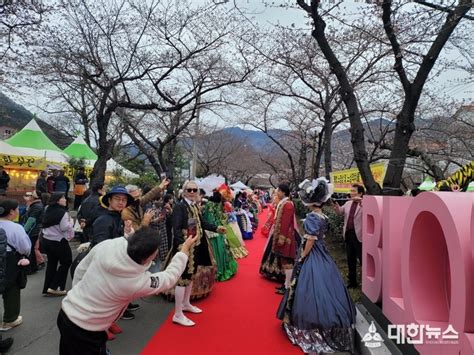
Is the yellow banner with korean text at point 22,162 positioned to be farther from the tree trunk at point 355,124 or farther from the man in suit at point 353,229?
the man in suit at point 353,229

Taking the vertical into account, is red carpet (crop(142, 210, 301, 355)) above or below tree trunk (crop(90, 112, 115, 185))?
below

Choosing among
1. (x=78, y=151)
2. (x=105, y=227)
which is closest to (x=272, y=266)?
(x=105, y=227)

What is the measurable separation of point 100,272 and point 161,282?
39 centimetres

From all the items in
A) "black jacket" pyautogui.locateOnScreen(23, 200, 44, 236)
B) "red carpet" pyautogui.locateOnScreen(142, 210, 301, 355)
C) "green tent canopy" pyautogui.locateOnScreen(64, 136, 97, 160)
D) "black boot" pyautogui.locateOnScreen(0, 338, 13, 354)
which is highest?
"green tent canopy" pyautogui.locateOnScreen(64, 136, 97, 160)

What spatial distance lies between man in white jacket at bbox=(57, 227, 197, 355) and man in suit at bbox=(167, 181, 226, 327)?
2137 mm

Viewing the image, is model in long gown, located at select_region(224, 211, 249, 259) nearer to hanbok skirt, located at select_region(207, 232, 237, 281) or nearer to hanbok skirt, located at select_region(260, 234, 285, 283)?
hanbok skirt, located at select_region(207, 232, 237, 281)

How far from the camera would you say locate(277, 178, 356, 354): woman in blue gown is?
145 inches

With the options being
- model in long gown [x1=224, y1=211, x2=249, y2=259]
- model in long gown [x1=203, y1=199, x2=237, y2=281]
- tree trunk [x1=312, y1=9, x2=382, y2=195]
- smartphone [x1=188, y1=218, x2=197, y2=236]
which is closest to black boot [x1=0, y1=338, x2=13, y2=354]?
smartphone [x1=188, y1=218, x2=197, y2=236]

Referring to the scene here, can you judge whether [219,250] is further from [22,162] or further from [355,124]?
[22,162]

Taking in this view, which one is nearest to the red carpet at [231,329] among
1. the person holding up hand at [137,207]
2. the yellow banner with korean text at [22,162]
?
the person holding up hand at [137,207]

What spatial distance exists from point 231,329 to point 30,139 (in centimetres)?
1239

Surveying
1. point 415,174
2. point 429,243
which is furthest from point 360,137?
point 415,174

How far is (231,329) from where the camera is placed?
4312mm

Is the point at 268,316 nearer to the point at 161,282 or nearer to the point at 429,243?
the point at 429,243
